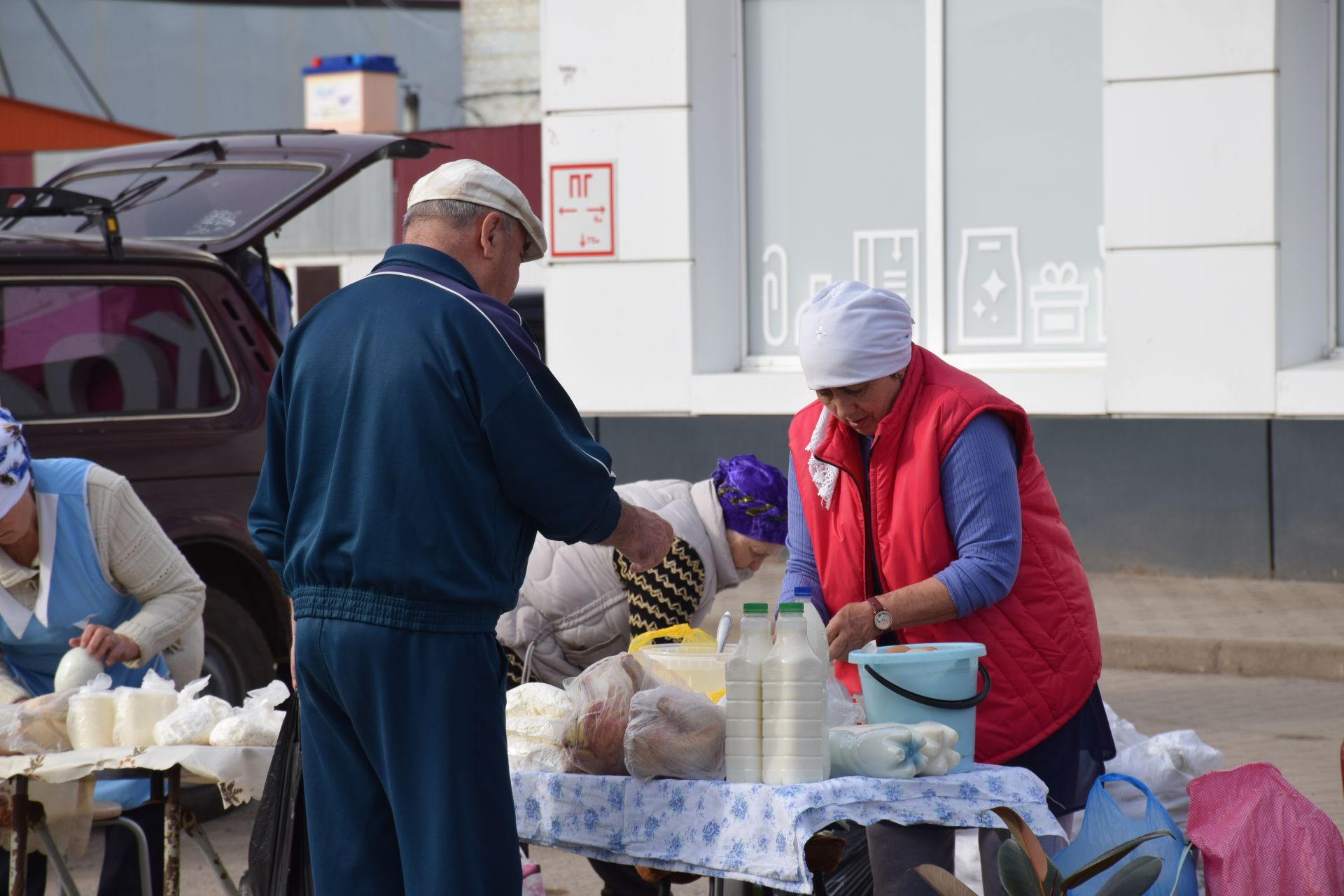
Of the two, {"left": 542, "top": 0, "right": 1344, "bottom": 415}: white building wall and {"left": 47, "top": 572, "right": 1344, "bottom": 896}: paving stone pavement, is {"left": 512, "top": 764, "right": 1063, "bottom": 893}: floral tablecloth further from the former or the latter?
{"left": 542, "top": 0, "right": 1344, "bottom": 415}: white building wall

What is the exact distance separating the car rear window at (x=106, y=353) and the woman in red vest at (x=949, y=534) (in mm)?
3371

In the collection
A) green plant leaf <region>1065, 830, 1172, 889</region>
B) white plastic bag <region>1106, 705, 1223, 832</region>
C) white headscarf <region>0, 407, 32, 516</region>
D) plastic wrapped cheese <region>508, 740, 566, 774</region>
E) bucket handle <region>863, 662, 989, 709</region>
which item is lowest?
white plastic bag <region>1106, 705, 1223, 832</region>

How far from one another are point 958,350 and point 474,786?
7.76 m

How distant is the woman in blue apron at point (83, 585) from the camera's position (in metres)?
4.27

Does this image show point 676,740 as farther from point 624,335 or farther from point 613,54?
point 613,54

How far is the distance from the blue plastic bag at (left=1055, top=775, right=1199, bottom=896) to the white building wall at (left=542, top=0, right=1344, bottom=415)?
599cm

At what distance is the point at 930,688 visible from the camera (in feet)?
10.3

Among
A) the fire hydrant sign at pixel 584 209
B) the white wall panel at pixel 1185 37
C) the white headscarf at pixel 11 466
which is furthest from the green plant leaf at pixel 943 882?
the fire hydrant sign at pixel 584 209

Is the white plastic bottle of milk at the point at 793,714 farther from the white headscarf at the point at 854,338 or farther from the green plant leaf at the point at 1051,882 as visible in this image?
the white headscarf at the point at 854,338

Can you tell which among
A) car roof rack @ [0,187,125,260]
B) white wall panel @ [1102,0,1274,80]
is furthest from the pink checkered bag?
white wall panel @ [1102,0,1274,80]

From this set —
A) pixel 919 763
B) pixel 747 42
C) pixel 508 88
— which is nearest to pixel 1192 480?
pixel 747 42

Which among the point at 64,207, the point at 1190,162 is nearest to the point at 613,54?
the point at 1190,162

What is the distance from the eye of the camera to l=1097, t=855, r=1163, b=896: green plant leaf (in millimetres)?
2932

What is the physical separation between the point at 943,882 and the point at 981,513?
2.71ft
